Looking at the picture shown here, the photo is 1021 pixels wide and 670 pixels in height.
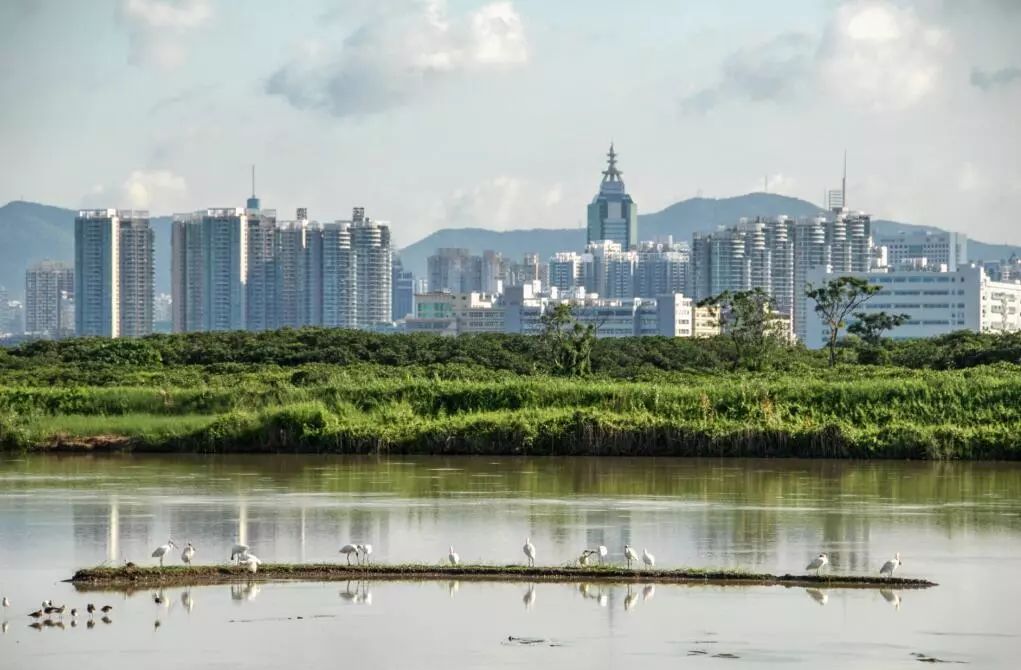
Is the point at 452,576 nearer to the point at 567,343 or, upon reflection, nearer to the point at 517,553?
the point at 517,553

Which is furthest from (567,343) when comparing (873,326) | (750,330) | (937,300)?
(937,300)

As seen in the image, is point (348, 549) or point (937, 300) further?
point (937, 300)

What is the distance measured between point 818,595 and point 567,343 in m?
29.3

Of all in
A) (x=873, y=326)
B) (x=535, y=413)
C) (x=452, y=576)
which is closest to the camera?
(x=452, y=576)

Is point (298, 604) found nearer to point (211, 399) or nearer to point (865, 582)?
point (865, 582)

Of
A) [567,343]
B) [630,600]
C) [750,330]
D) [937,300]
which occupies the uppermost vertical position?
[937,300]

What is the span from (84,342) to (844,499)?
30.1 m

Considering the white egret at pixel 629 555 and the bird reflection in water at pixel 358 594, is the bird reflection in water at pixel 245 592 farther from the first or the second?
the white egret at pixel 629 555

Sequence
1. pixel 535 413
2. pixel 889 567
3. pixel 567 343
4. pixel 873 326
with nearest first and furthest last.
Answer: pixel 889 567, pixel 535 413, pixel 567 343, pixel 873 326

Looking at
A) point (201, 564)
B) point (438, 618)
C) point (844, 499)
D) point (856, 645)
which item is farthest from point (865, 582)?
point (844, 499)

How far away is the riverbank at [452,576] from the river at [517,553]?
270 millimetres

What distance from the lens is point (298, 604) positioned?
15641 mm

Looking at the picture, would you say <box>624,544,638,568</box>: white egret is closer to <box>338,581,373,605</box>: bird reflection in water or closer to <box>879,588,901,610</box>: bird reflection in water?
<box>879,588,901,610</box>: bird reflection in water

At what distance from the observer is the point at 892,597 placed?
1620cm
